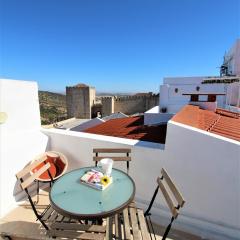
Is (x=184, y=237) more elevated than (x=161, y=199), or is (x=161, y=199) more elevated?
(x=161, y=199)

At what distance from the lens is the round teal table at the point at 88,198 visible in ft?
5.27

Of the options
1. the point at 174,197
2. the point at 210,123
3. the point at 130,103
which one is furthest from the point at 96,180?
the point at 130,103

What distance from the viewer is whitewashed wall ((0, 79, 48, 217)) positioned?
275 cm

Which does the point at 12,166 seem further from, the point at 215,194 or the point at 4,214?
the point at 215,194

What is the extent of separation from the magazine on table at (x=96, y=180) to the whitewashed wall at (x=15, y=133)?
144 centimetres

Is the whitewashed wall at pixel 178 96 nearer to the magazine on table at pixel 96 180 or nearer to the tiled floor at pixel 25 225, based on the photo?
the tiled floor at pixel 25 225

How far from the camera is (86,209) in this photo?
1.63 metres

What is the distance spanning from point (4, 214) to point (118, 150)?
74.8 inches

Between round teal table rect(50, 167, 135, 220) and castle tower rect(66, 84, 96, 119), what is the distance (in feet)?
94.0

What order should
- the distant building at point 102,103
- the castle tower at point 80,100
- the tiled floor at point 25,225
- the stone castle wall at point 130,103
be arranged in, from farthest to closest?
the castle tower at point 80,100 → the distant building at point 102,103 → the stone castle wall at point 130,103 → the tiled floor at point 25,225

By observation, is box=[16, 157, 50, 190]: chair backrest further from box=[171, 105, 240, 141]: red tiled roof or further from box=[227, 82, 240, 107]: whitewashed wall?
box=[227, 82, 240, 107]: whitewashed wall

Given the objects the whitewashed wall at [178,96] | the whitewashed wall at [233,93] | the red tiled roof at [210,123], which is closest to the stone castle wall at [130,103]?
the whitewashed wall at [178,96]

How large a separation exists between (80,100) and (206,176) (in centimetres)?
2932

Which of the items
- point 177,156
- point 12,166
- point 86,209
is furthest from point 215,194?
point 12,166
